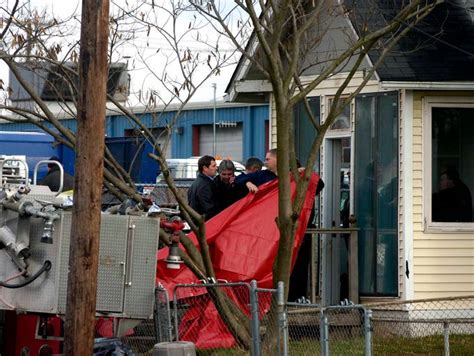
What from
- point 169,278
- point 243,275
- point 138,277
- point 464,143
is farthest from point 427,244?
point 138,277

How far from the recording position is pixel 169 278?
537 inches

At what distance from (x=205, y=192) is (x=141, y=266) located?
3.70 m

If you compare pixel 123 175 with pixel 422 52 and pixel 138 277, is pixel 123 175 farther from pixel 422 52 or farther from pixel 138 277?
pixel 422 52

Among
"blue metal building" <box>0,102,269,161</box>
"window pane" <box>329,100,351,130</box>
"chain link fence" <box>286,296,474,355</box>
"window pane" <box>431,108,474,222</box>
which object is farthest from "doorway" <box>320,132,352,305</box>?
"blue metal building" <box>0,102,269,161</box>

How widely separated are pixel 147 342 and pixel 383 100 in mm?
4688

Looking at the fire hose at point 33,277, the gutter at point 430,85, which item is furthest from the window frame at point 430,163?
the fire hose at point 33,277

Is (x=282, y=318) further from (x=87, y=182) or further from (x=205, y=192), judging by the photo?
(x=205, y=192)

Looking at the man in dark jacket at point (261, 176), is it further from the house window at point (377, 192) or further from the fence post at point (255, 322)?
the fence post at point (255, 322)

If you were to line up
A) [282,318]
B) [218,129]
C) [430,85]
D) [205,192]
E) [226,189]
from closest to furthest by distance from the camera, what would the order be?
1. [282,318]
2. [430,85]
3. [205,192]
4. [226,189]
5. [218,129]

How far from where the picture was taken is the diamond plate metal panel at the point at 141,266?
11133 mm

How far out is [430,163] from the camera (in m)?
14.7

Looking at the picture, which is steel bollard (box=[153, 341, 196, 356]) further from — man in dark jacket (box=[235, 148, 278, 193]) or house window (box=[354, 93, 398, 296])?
house window (box=[354, 93, 398, 296])

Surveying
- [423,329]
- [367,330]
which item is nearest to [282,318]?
[367,330]

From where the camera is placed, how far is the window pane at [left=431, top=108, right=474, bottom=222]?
48.5 ft
